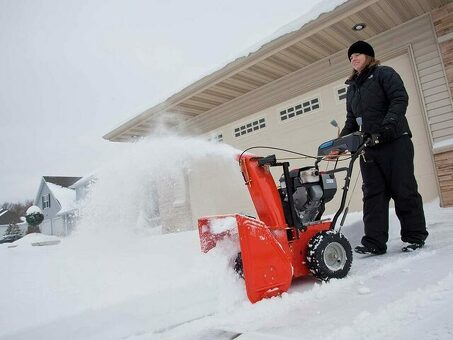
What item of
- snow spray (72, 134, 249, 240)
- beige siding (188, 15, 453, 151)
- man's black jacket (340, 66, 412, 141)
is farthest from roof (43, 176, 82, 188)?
man's black jacket (340, 66, 412, 141)

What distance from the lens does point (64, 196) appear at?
3228 centimetres

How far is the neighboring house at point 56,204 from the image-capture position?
29.6 meters

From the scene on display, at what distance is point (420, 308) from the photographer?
68.4 inches

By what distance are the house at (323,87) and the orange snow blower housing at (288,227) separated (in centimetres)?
443

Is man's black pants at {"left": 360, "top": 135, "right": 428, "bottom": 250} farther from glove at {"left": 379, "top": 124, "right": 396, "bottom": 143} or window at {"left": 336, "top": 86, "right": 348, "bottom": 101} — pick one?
window at {"left": 336, "top": 86, "right": 348, "bottom": 101}

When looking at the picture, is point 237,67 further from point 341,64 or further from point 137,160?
point 137,160

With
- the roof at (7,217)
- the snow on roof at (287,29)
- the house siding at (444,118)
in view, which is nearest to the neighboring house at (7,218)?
the roof at (7,217)

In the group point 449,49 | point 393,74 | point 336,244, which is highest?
point 449,49

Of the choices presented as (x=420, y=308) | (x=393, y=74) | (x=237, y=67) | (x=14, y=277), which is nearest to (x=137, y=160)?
(x=14, y=277)

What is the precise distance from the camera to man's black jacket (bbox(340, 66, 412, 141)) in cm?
317

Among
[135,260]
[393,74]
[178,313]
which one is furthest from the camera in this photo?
[393,74]

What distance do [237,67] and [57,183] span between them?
33.4m

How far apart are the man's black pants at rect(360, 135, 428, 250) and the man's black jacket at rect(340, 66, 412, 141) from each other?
169mm

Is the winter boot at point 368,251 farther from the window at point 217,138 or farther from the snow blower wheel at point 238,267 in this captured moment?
the window at point 217,138
